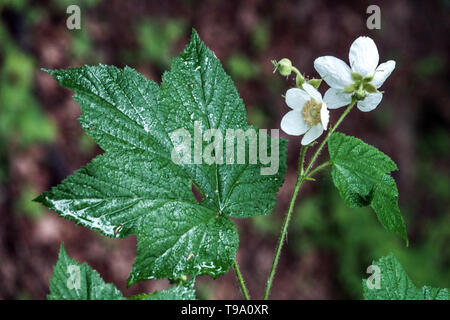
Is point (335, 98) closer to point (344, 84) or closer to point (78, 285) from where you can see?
point (344, 84)

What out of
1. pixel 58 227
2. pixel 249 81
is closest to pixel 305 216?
pixel 249 81

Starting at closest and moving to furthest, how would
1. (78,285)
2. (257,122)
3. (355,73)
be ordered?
(78,285) → (355,73) → (257,122)

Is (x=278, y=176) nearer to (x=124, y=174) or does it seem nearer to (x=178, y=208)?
(x=178, y=208)

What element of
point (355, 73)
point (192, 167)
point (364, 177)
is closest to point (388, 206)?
point (364, 177)

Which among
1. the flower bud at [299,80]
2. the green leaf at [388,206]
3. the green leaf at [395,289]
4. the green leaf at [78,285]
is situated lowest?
the green leaf at [395,289]

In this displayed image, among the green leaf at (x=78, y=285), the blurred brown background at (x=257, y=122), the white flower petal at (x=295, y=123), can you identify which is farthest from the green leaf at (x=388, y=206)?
the blurred brown background at (x=257, y=122)

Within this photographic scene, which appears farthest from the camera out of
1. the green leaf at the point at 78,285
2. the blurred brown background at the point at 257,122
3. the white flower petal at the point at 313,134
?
the blurred brown background at the point at 257,122

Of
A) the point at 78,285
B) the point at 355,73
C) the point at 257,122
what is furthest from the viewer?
the point at 257,122

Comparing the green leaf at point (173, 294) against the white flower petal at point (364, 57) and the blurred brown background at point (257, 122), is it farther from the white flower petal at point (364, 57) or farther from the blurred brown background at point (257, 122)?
the blurred brown background at point (257, 122)
